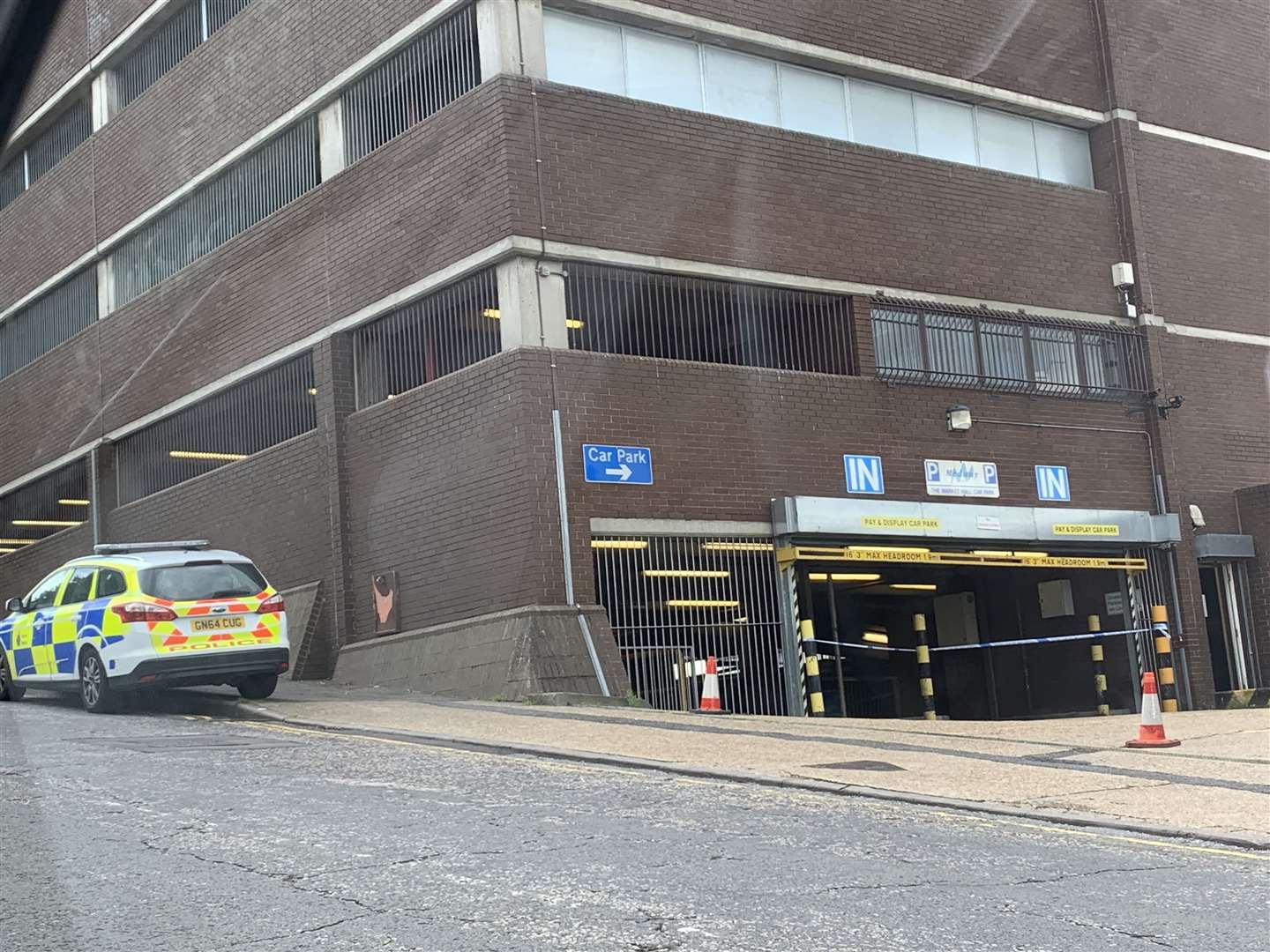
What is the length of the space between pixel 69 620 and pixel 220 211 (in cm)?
1069

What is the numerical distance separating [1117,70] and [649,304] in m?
10.6

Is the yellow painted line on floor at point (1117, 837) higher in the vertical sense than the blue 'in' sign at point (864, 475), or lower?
lower

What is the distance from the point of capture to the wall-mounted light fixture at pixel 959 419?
22406 millimetres

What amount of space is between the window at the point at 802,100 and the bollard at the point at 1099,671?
24.0 feet

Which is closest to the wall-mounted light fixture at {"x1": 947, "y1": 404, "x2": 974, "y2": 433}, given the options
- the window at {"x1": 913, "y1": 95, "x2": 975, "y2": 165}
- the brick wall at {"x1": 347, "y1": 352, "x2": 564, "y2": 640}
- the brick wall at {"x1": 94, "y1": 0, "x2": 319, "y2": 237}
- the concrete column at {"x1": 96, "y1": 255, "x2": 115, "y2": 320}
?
the window at {"x1": 913, "y1": 95, "x2": 975, "y2": 165}

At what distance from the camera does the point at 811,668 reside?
64.0 feet

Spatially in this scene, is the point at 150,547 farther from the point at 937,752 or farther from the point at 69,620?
the point at 937,752

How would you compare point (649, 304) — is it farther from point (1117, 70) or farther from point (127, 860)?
point (127, 860)

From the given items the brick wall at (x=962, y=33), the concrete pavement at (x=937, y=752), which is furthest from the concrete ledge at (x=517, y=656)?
the brick wall at (x=962, y=33)

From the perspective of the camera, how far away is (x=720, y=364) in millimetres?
20531

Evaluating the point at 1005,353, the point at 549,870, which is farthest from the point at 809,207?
the point at 549,870

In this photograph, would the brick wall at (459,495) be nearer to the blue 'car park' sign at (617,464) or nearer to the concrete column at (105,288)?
the blue 'car park' sign at (617,464)

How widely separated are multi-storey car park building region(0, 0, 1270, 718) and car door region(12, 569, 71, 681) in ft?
15.1

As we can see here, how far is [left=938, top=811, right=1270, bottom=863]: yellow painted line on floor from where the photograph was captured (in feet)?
27.9
